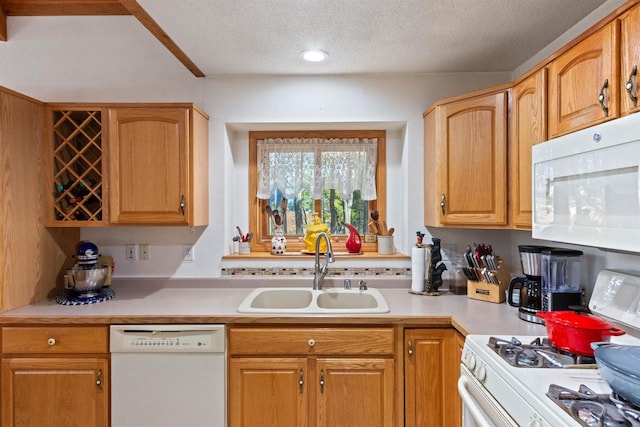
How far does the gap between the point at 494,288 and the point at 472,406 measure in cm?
86

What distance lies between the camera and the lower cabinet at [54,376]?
67.6 inches

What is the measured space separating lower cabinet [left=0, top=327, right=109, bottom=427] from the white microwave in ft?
6.57

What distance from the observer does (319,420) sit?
171 cm

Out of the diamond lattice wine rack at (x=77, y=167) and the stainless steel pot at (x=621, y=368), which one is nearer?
the stainless steel pot at (x=621, y=368)

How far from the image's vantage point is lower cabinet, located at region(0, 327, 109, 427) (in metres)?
1.72

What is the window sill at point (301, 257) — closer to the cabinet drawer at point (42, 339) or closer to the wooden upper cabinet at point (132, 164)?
the wooden upper cabinet at point (132, 164)

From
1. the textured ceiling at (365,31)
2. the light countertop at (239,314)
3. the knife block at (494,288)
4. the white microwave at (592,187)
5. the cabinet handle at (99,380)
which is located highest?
the textured ceiling at (365,31)

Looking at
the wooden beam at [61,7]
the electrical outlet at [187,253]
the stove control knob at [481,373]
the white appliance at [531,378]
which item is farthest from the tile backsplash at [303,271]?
the wooden beam at [61,7]

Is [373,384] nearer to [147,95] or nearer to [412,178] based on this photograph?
[412,178]

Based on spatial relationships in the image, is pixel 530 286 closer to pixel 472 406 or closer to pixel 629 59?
pixel 472 406

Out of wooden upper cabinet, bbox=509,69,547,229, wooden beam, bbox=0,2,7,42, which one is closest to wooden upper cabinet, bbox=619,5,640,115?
wooden upper cabinet, bbox=509,69,547,229

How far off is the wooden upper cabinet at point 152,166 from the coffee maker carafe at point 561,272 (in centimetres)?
183

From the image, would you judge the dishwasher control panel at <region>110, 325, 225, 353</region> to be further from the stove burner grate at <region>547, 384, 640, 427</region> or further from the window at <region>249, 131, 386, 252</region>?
the stove burner grate at <region>547, 384, 640, 427</region>

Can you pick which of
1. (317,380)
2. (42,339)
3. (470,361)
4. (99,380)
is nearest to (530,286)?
(470,361)
